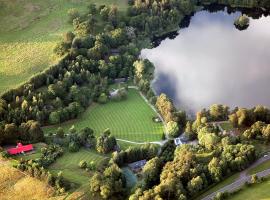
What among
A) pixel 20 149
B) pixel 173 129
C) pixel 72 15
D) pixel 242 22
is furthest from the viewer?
pixel 242 22

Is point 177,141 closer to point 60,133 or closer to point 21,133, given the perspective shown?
point 60,133

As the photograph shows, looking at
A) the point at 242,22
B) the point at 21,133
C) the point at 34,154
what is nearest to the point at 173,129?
the point at 34,154

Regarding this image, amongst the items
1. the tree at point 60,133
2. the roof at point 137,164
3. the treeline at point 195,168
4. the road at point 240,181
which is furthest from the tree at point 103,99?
the road at point 240,181

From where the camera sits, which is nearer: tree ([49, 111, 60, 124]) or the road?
the road

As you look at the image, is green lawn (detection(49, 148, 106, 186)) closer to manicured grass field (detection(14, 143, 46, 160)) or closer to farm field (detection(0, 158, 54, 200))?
manicured grass field (detection(14, 143, 46, 160))

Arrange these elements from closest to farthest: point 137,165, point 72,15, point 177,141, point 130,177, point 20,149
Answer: point 130,177 < point 137,165 < point 20,149 < point 177,141 < point 72,15

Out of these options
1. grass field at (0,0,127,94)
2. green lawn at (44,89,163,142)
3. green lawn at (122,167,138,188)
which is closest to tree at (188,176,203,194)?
green lawn at (122,167,138,188)

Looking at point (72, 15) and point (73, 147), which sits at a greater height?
point (72, 15)

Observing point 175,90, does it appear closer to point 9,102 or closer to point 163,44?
point 163,44
